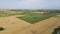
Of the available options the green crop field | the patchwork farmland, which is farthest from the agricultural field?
the green crop field

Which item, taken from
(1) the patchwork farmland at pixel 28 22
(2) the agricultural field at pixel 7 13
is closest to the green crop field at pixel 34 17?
(1) the patchwork farmland at pixel 28 22

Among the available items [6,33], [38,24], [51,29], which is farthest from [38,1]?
[6,33]

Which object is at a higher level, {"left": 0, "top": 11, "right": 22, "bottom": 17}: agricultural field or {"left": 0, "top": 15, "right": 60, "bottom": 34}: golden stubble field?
{"left": 0, "top": 11, "right": 22, "bottom": 17}: agricultural field

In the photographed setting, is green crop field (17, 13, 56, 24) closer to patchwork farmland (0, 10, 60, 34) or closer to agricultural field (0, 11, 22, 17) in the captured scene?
patchwork farmland (0, 10, 60, 34)

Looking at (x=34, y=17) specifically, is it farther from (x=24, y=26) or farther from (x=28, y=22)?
(x=24, y=26)

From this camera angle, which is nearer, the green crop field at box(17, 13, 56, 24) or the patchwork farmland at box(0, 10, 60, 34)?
the patchwork farmland at box(0, 10, 60, 34)

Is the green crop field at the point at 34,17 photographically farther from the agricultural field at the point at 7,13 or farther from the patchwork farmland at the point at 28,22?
the agricultural field at the point at 7,13

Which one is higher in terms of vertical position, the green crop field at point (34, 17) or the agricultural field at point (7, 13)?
the agricultural field at point (7, 13)

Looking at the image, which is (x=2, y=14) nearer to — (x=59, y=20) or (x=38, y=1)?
(x=38, y=1)

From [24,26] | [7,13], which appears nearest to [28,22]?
[24,26]
